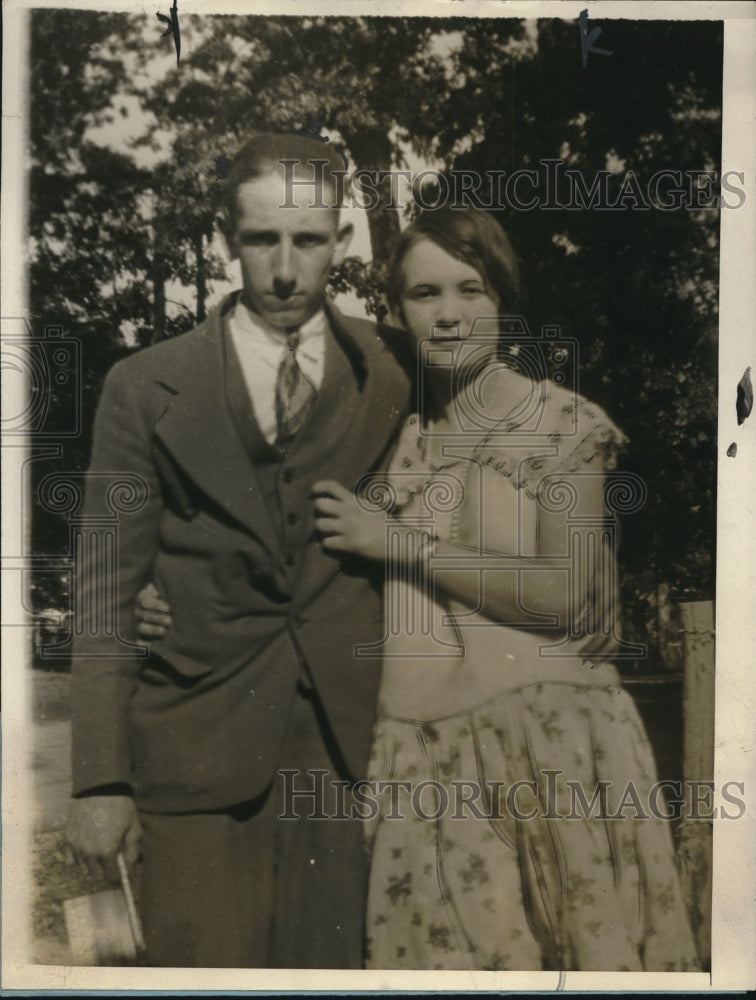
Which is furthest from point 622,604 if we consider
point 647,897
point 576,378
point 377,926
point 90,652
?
point 90,652

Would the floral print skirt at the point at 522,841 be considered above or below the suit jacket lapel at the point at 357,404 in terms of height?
below

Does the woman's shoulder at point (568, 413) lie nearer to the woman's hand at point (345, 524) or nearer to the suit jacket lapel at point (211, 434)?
the woman's hand at point (345, 524)

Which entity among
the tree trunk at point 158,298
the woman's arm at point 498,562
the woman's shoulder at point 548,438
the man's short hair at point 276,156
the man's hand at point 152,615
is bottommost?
the man's hand at point 152,615

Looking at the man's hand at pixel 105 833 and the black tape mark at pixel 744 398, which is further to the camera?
the black tape mark at pixel 744 398

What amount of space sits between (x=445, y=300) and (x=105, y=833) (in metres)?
2.23

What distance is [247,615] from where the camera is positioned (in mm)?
3242

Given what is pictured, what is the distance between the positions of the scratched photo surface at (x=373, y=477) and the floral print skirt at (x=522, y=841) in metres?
0.01

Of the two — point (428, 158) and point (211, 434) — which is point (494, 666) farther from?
point (428, 158)

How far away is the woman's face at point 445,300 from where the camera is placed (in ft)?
10.8

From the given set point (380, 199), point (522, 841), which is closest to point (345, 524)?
point (380, 199)

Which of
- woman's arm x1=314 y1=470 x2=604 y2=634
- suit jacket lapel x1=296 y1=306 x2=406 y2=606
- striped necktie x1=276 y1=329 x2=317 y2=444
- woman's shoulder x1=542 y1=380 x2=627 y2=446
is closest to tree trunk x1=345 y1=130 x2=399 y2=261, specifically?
suit jacket lapel x1=296 y1=306 x2=406 y2=606

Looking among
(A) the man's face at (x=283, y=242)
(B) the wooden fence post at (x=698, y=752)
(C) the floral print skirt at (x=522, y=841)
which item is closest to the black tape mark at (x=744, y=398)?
(B) the wooden fence post at (x=698, y=752)

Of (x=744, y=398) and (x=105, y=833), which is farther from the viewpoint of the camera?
(x=744, y=398)

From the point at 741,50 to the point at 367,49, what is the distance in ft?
4.46
